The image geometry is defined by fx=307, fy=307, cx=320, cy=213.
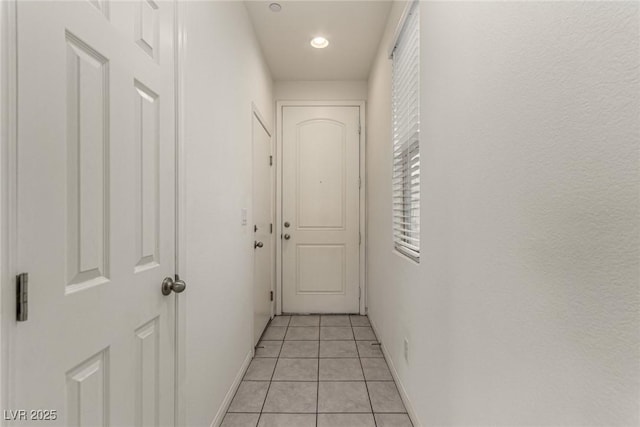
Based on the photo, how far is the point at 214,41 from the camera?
1.62m

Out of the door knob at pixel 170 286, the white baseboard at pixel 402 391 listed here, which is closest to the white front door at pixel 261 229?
the white baseboard at pixel 402 391

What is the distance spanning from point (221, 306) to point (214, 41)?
4.73ft

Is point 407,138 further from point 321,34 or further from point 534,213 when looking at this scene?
point 321,34

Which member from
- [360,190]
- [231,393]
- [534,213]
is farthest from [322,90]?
[534,213]

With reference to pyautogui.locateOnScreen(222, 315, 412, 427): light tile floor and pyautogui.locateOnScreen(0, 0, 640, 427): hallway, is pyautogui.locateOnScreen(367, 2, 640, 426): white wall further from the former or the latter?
pyautogui.locateOnScreen(222, 315, 412, 427): light tile floor

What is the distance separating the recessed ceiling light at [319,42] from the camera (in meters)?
2.64

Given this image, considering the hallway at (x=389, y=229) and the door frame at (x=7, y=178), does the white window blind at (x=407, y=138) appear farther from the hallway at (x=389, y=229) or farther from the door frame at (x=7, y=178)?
the door frame at (x=7, y=178)

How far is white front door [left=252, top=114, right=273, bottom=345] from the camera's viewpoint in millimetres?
2596

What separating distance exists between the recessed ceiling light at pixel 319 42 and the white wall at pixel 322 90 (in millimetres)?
704

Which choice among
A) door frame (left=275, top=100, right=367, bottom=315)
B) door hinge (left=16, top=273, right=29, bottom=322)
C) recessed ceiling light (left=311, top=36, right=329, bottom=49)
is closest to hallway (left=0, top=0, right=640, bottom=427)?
door hinge (left=16, top=273, right=29, bottom=322)

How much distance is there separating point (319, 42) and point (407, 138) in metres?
1.42

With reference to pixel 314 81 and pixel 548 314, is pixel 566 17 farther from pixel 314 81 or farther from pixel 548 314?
pixel 314 81

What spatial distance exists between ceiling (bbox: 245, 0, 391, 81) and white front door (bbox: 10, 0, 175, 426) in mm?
1401

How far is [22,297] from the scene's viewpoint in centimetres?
61
